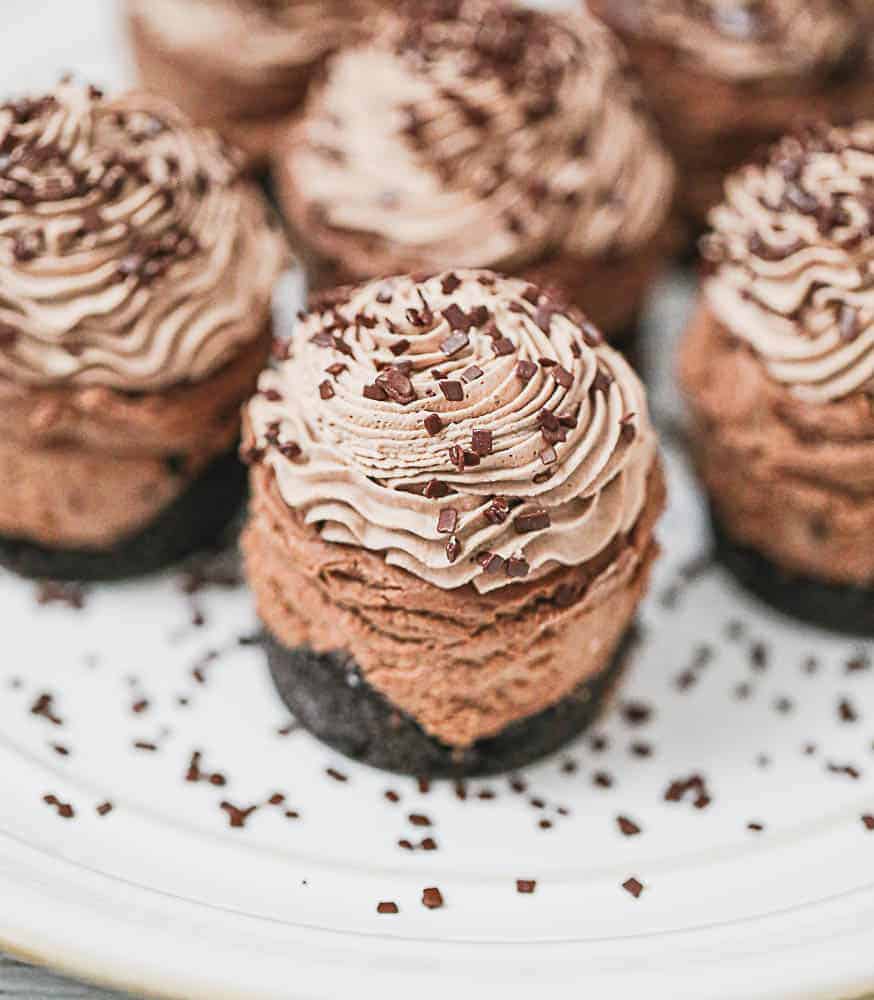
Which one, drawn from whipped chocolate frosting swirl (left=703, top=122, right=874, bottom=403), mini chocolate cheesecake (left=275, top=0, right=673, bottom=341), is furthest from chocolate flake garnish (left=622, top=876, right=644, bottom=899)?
mini chocolate cheesecake (left=275, top=0, right=673, bottom=341)

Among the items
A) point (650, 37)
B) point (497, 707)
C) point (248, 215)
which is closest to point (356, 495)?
point (497, 707)

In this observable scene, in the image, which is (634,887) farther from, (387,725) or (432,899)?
(387,725)

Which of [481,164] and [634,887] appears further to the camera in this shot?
[481,164]

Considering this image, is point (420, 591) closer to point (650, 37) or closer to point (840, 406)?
point (840, 406)

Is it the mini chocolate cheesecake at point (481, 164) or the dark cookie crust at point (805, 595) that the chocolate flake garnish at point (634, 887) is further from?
the mini chocolate cheesecake at point (481, 164)

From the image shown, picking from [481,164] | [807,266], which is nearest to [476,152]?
[481,164]

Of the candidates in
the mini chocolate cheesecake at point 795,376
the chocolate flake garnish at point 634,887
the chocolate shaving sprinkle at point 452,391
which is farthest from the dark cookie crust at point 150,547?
the chocolate flake garnish at point 634,887

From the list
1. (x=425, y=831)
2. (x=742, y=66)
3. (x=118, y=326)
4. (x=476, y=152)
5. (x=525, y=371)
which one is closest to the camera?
(x=525, y=371)
